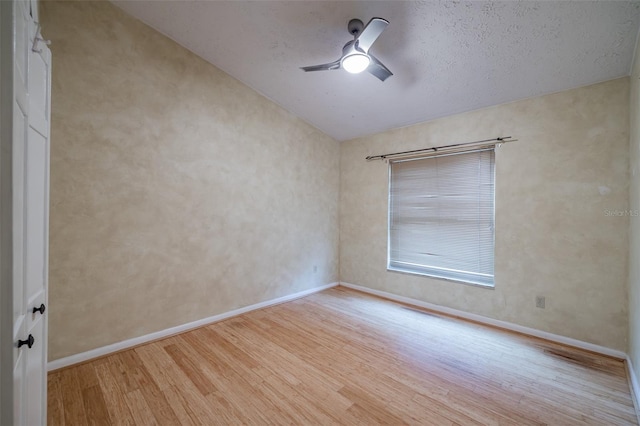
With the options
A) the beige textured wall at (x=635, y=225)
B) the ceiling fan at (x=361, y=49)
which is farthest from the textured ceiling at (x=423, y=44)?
the beige textured wall at (x=635, y=225)

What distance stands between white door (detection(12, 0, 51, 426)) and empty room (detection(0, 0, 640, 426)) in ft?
0.07

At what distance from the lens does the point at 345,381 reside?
6.60ft

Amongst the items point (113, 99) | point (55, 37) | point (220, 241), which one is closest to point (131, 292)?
point (220, 241)

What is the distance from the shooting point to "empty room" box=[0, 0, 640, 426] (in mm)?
1789

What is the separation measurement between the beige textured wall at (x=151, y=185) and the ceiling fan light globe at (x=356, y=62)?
5.86 feet

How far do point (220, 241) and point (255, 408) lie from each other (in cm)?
192

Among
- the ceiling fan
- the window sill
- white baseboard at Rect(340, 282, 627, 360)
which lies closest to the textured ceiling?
the ceiling fan

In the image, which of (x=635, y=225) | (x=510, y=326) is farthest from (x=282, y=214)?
(x=635, y=225)

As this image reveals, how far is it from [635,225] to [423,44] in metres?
2.41

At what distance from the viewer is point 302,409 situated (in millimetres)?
1720

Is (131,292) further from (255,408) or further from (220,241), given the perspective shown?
(255,408)

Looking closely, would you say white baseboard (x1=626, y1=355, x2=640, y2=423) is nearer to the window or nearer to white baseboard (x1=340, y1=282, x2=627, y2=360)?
white baseboard (x1=340, y1=282, x2=627, y2=360)

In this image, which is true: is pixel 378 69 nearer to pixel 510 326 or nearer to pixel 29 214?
pixel 29 214

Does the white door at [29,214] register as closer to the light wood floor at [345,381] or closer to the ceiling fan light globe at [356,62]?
the light wood floor at [345,381]
